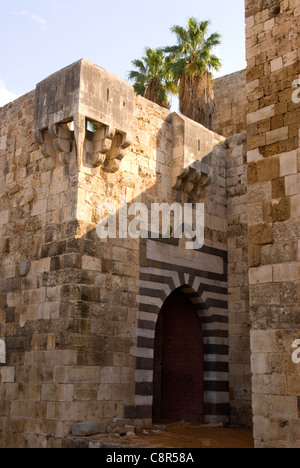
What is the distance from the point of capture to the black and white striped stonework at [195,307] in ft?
34.6

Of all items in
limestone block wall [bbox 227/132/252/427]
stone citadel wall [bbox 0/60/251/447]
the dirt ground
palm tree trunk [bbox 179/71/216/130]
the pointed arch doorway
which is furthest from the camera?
palm tree trunk [bbox 179/71/216/130]

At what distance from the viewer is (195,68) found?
16531 mm

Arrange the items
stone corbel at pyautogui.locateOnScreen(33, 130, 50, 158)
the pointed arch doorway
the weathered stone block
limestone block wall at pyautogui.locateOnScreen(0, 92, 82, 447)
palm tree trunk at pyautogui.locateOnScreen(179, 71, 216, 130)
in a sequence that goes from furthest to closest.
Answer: palm tree trunk at pyautogui.locateOnScreen(179, 71, 216, 130)
the pointed arch doorway
stone corbel at pyautogui.locateOnScreen(33, 130, 50, 158)
limestone block wall at pyautogui.locateOnScreen(0, 92, 82, 447)
the weathered stone block

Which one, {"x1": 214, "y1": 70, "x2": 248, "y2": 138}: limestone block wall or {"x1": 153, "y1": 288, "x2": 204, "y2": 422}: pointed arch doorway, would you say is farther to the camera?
{"x1": 214, "y1": 70, "x2": 248, "y2": 138}: limestone block wall

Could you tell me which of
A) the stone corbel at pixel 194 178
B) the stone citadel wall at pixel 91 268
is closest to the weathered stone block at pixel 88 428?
the stone citadel wall at pixel 91 268

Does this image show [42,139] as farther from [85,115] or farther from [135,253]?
[135,253]

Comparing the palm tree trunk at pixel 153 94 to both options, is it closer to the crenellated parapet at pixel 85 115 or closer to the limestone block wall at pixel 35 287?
the limestone block wall at pixel 35 287

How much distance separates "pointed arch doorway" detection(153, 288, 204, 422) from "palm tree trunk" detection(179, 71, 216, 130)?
5.74 meters

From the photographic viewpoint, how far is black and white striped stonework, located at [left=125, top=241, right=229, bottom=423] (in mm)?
10552

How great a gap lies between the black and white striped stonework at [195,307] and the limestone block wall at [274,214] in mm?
3640

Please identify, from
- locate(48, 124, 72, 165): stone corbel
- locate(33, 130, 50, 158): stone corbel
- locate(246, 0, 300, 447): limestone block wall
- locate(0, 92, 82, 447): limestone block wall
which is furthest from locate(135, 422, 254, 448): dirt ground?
locate(33, 130, 50, 158): stone corbel

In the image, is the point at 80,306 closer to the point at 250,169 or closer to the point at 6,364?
the point at 6,364

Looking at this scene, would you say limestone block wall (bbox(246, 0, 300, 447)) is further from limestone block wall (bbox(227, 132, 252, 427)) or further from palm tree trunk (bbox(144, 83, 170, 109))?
palm tree trunk (bbox(144, 83, 170, 109))

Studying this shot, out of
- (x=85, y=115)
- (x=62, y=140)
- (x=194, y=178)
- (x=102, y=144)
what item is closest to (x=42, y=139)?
(x=62, y=140)
